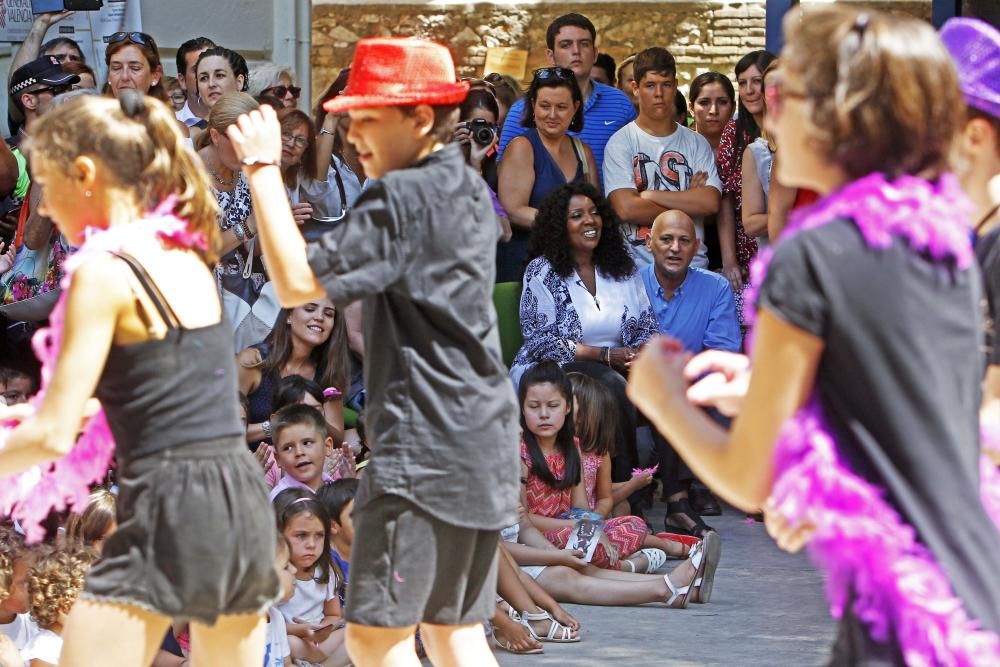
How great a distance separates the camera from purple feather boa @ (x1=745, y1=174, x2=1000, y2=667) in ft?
7.37

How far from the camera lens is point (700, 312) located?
782 cm

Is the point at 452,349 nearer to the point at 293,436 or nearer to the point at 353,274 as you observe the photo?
the point at 353,274

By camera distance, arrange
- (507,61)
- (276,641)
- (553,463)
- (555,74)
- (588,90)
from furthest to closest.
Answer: (507,61), (588,90), (555,74), (553,463), (276,641)

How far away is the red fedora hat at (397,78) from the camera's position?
3.57m

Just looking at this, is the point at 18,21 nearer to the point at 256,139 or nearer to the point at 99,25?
the point at 99,25

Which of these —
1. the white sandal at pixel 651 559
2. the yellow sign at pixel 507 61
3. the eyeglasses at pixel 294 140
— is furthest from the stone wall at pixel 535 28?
the white sandal at pixel 651 559

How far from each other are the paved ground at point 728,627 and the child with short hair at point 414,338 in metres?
2.11

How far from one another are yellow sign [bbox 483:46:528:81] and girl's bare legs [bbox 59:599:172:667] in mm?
12817

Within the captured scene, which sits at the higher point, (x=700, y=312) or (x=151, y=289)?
(x=151, y=289)

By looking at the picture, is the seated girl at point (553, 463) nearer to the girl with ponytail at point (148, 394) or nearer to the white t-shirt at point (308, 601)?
the white t-shirt at point (308, 601)

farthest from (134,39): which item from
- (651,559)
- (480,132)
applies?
(651,559)

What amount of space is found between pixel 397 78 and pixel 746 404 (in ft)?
5.18

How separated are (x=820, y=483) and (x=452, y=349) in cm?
132

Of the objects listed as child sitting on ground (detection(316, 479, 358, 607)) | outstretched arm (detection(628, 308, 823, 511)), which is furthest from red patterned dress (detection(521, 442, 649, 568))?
outstretched arm (detection(628, 308, 823, 511))
